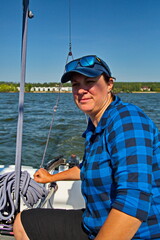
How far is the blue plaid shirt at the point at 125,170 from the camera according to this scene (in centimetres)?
84

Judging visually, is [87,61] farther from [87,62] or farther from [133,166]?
[133,166]

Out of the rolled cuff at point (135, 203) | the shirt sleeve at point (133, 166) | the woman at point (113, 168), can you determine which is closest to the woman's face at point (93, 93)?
the woman at point (113, 168)

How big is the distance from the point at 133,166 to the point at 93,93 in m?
0.44

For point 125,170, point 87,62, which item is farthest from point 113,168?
point 87,62

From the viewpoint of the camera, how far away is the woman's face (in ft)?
3.74

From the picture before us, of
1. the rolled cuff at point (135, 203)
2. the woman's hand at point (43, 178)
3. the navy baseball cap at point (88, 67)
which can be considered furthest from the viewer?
the woman's hand at point (43, 178)

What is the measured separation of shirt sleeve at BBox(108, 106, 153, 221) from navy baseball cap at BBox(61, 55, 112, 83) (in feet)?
0.99

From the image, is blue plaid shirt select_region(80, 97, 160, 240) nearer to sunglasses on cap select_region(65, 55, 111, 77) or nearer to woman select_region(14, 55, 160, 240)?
woman select_region(14, 55, 160, 240)

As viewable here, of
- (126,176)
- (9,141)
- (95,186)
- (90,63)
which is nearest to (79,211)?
(95,186)

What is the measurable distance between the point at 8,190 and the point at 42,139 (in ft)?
22.1

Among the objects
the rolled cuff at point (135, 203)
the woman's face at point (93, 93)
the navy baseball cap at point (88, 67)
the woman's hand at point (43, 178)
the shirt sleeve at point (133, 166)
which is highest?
the navy baseball cap at point (88, 67)

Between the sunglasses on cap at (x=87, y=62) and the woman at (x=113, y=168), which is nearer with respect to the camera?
the woman at (x=113, y=168)

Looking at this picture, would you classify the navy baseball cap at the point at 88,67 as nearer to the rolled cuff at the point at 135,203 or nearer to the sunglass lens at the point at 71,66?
the sunglass lens at the point at 71,66

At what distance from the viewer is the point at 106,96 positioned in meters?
1.15
